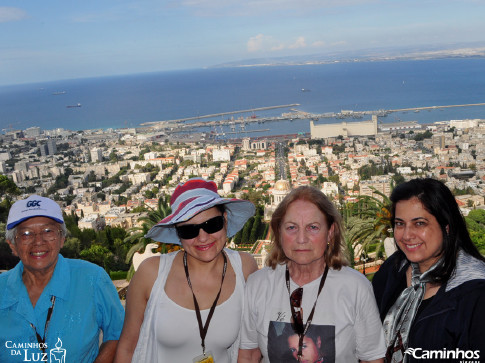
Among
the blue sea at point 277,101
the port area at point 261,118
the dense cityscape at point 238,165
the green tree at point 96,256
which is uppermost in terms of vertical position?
the blue sea at point 277,101

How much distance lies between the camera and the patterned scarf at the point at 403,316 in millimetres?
1428

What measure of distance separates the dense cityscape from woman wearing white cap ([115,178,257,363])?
42.6 ft

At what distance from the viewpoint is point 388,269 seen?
1641mm

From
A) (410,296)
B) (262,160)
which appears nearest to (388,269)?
(410,296)

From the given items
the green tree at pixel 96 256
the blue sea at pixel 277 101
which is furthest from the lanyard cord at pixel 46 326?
the blue sea at pixel 277 101

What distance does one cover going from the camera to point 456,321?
4.36 feet

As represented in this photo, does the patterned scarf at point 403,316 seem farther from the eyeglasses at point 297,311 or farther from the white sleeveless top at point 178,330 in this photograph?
the white sleeveless top at point 178,330

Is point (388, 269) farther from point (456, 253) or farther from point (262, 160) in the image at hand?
point (262, 160)

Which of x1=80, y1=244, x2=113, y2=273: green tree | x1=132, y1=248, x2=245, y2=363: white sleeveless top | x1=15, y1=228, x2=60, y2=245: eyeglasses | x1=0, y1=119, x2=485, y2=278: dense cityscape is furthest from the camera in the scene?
x1=0, y1=119, x2=485, y2=278: dense cityscape

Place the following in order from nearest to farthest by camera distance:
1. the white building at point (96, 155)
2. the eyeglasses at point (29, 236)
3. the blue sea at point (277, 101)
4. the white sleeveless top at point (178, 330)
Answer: the white sleeveless top at point (178, 330) → the eyeglasses at point (29, 236) → the white building at point (96, 155) → the blue sea at point (277, 101)

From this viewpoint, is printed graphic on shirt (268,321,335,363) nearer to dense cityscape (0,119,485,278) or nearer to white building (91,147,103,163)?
dense cityscape (0,119,485,278)

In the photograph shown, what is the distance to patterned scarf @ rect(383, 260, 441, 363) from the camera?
4.68ft

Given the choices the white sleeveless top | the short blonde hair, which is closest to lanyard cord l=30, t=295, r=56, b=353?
the white sleeveless top

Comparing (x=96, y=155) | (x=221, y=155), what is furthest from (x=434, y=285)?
(x=96, y=155)
